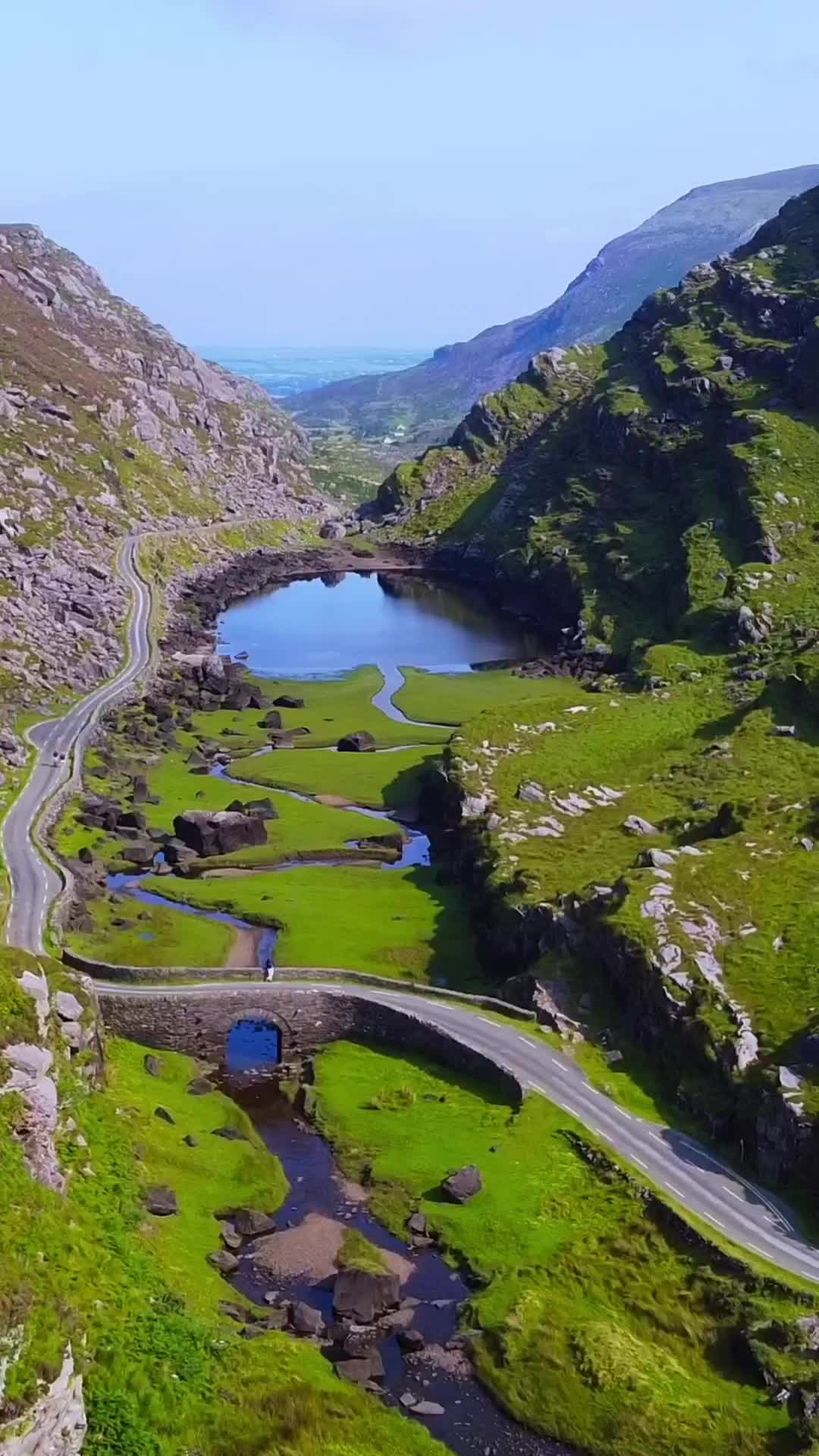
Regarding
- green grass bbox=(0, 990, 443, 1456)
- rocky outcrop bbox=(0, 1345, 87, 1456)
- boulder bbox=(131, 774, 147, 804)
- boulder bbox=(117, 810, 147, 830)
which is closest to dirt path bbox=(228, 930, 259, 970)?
boulder bbox=(117, 810, 147, 830)

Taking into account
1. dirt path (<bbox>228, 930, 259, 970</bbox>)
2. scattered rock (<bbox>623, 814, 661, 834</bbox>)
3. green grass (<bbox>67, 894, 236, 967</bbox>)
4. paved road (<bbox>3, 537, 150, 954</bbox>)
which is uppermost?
paved road (<bbox>3, 537, 150, 954</bbox>)

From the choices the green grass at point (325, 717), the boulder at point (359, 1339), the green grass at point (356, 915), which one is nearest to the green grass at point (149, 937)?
the green grass at point (356, 915)

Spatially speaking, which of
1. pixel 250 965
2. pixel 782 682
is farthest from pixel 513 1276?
pixel 782 682

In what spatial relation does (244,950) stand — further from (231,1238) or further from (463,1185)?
(231,1238)

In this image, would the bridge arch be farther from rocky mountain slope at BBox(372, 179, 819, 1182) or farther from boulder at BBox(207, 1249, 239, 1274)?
boulder at BBox(207, 1249, 239, 1274)

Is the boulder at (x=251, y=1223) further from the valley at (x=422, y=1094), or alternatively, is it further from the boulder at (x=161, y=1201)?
the boulder at (x=161, y=1201)

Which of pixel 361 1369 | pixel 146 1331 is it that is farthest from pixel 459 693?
pixel 146 1331
